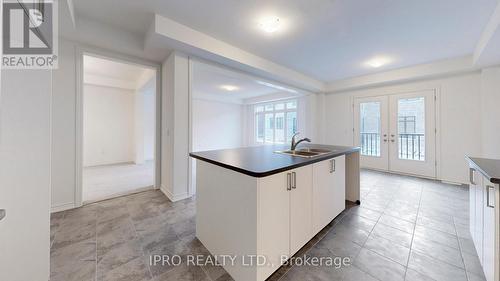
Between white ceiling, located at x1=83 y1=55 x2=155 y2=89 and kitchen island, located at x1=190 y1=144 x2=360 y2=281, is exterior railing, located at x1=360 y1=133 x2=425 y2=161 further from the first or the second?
white ceiling, located at x1=83 y1=55 x2=155 y2=89

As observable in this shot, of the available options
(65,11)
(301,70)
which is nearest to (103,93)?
(65,11)

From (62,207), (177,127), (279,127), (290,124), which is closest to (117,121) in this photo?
(62,207)

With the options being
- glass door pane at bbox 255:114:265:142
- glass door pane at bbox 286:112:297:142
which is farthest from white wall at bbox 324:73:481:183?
glass door pane at bbox 255:114:265:142

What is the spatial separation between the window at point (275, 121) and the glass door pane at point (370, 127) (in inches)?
104

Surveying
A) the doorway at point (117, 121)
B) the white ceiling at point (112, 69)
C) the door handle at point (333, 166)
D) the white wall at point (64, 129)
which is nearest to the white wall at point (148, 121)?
the doorway at point (117, 121)

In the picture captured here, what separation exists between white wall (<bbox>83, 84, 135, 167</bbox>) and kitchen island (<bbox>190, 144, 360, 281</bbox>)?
219 inches

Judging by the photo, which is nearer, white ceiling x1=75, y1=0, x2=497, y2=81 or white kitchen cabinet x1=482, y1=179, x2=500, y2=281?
white kitchen cabinet x1=482, y1=179, x2=500, y2=281

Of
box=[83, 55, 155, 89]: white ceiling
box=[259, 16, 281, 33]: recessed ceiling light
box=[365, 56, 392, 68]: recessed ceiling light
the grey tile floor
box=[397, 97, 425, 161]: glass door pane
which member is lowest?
the grey tile floor

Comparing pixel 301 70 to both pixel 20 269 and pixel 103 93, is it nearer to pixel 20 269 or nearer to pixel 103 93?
pixel 20 269

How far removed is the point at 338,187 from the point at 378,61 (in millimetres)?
3222

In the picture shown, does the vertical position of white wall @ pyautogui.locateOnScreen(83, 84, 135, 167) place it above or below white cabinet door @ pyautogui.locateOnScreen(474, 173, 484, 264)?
above

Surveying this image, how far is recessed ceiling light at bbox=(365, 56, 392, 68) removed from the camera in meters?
3.73

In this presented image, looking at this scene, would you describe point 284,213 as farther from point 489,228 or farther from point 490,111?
point 490,111

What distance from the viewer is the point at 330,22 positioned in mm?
2508
